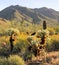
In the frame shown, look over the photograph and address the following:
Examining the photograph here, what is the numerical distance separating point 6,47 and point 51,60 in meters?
9.37

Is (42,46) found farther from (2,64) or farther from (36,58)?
(2,64)

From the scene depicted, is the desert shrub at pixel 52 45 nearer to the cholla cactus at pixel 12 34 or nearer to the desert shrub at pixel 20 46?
the desert shrub at pixel 20 46

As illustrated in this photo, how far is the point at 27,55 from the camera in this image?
27.8m

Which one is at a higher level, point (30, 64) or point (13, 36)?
point (13, 36)

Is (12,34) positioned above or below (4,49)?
above

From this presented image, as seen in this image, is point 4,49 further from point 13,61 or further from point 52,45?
→ point 13,61

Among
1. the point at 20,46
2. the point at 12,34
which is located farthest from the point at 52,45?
the point at 12,34

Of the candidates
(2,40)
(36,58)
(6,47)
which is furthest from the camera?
(2,40)

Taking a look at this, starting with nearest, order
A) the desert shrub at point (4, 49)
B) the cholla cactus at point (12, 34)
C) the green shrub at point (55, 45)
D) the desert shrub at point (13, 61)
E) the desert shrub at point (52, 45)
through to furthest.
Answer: the desert shrub at point (13, 61) → the cholla cactus at point (12, 34) → the desert shrub at point (4, 49) → the desert shrub at point (52, 45) → the green shrub at point (55, 45)

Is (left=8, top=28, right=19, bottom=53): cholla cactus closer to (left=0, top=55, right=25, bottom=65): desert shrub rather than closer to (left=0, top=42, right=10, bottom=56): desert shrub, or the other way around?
(left=0, top=42, right=10, bottom=56): desert shrub

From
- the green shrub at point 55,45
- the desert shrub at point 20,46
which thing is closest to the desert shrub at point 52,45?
the green shrub at point 55,45

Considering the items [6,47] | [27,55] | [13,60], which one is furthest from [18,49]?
[13,60]

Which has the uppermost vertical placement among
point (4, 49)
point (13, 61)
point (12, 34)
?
point (12, 34)

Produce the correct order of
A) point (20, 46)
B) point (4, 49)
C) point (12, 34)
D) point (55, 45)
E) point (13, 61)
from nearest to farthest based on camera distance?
1. point (13, 61)
2. point (12, 34)
3. point (20, 46)
4. point (4, 49)
5. point (55, 45)
